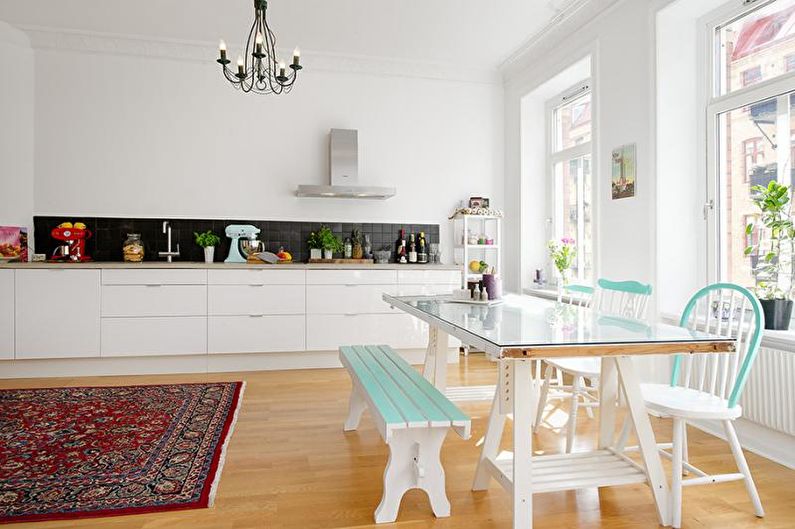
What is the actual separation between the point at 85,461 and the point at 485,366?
3162 millimetres

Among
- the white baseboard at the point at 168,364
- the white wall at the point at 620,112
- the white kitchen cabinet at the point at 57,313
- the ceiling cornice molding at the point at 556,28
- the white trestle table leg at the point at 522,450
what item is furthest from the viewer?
the white baseboard at the point at 168,364

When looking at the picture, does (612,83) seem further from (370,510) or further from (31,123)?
(31,123)

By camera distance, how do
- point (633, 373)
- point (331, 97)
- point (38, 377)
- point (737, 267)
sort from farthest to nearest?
1. point (331, 97)
2. point (38, 377)
3. point (737, 267)
4. point (633, 373)

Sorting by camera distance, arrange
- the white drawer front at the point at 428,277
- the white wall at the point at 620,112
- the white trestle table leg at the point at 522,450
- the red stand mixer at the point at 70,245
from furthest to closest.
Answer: the white drawer front at the point at 428,277 → the red stand mixer at the point at 70,245 → the white wall at the point at 620,112 → the white trestle table leg at the point at 522,450

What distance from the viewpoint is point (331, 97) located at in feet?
17.8

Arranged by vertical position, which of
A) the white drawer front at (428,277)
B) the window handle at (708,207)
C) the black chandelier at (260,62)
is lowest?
the white drawer front at (428,277)

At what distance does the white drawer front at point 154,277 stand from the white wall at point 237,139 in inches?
29.6

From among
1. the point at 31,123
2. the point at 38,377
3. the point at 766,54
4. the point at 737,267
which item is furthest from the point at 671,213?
the point at 31,123

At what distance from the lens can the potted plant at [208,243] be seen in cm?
503

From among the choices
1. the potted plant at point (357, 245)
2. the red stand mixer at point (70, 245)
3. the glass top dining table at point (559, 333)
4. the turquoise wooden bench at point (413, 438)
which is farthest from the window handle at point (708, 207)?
the red stand mixer at point (70, 245)

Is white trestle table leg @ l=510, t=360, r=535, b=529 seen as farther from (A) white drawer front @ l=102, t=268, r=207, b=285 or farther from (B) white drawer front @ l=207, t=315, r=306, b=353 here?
(A) white drawer front @ l=102, t=268, r=207, b=285

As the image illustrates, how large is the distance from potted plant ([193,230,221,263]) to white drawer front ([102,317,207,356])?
2.11 ft

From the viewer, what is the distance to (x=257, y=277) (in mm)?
4742

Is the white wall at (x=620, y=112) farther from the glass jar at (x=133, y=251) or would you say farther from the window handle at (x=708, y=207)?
the glass jar at (x=133, y=251)
